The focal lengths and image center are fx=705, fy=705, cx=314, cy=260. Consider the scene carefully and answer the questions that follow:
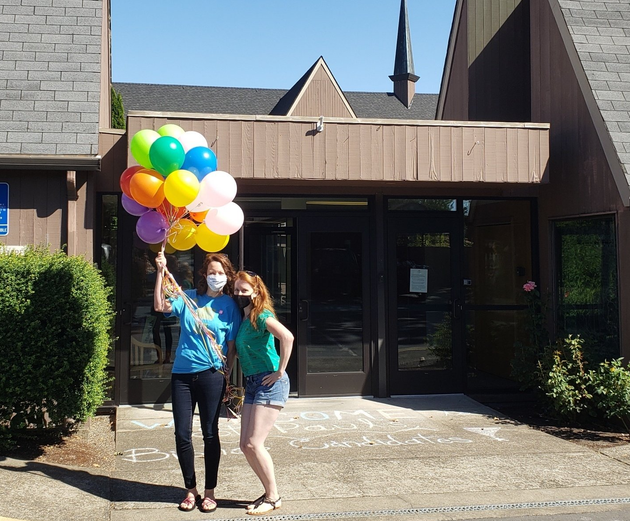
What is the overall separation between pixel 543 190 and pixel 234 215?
16.8ft

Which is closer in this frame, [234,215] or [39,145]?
[234,215]

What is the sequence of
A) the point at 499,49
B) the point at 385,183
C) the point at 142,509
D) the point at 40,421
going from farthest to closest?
the point at 499,49 < the point at 385,183 < the point at 40,421 < the point at 142,509

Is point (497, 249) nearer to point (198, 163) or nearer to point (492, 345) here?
point (492, 345)

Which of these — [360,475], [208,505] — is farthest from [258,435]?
[360,475]

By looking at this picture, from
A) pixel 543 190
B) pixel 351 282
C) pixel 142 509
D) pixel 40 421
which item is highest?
pixel 543 190

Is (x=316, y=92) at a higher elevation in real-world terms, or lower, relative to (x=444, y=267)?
higher

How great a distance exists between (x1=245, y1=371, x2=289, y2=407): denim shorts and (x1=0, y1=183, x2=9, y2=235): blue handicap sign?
3.95 meters

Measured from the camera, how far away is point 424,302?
9.03 m

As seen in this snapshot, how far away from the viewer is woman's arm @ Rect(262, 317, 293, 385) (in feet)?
15.7

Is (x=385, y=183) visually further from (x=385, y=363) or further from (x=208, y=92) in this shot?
(x=208, y=92)

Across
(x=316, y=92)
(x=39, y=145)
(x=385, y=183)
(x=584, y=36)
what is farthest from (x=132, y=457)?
(x=316, y=92)

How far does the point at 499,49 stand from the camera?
10.5m

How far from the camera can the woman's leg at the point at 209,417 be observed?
4.96 meters

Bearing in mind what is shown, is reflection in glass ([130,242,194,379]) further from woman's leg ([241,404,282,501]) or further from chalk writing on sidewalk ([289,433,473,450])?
woman's leg ([241,404,282,501])
